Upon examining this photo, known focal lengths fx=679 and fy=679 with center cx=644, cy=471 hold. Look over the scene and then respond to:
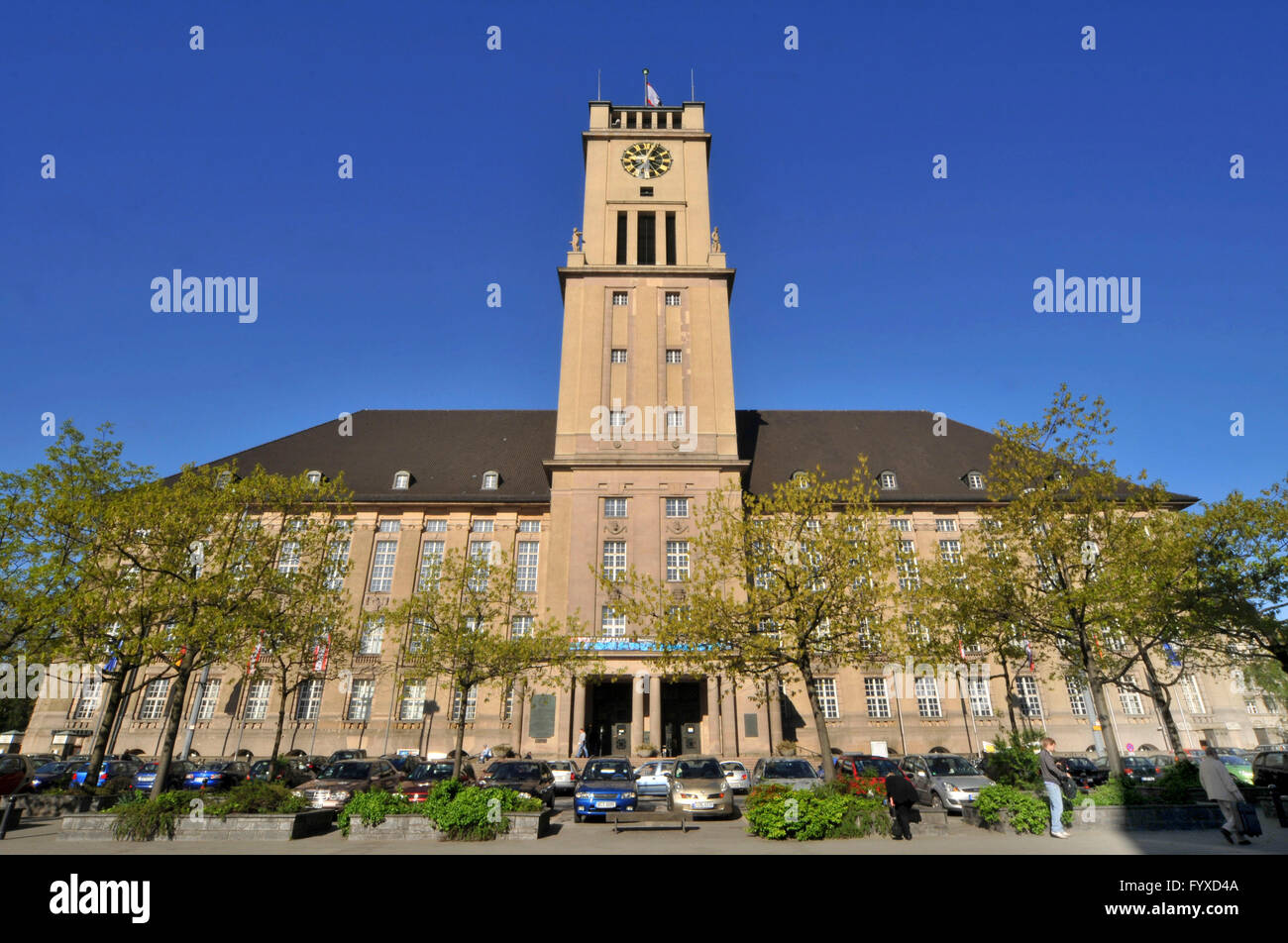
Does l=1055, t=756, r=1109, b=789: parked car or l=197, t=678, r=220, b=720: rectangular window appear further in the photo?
l=197, t=678, r=220, b=720: rectangular window

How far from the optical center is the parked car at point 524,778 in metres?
20.0

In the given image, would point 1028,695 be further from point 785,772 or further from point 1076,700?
point 785,772

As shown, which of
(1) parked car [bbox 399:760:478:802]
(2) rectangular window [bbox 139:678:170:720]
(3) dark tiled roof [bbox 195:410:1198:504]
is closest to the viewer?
(1) parked car [bbox 399:760:478:802]

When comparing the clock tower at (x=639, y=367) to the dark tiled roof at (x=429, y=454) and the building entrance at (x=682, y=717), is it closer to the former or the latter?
the building entrance at (x=682, y=717)

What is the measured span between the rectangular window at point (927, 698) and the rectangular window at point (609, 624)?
57.9ft

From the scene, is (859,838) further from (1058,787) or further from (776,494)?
(776,494)

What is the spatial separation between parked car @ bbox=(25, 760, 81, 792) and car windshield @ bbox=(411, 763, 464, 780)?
12.0m

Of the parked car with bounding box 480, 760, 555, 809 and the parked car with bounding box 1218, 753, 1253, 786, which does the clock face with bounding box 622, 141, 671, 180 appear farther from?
the parked car with bounding box 1218, 753, 1253, 786

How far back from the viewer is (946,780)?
61.5 feet

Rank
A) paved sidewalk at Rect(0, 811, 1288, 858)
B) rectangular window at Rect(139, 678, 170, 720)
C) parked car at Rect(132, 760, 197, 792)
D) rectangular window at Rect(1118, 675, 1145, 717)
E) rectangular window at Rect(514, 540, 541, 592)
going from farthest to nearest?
rectangular window at Rect(514, 540, 541, 592) < rectangular window at Rect(1118, 675, 1145, 717) < rectangular window at Rect(139, 678, 170, 720) < parked car at Rect(132, 760, 197, 792) < paved sidewalk at Rect(0, 811, 1288, 858)

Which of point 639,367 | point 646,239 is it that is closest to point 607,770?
point 639,367

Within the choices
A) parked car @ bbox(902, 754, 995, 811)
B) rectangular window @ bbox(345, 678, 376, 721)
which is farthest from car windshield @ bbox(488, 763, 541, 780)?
rectangular window @ bbox(345, 678, 376, 721)

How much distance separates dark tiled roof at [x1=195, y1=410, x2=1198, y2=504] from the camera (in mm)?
44625
